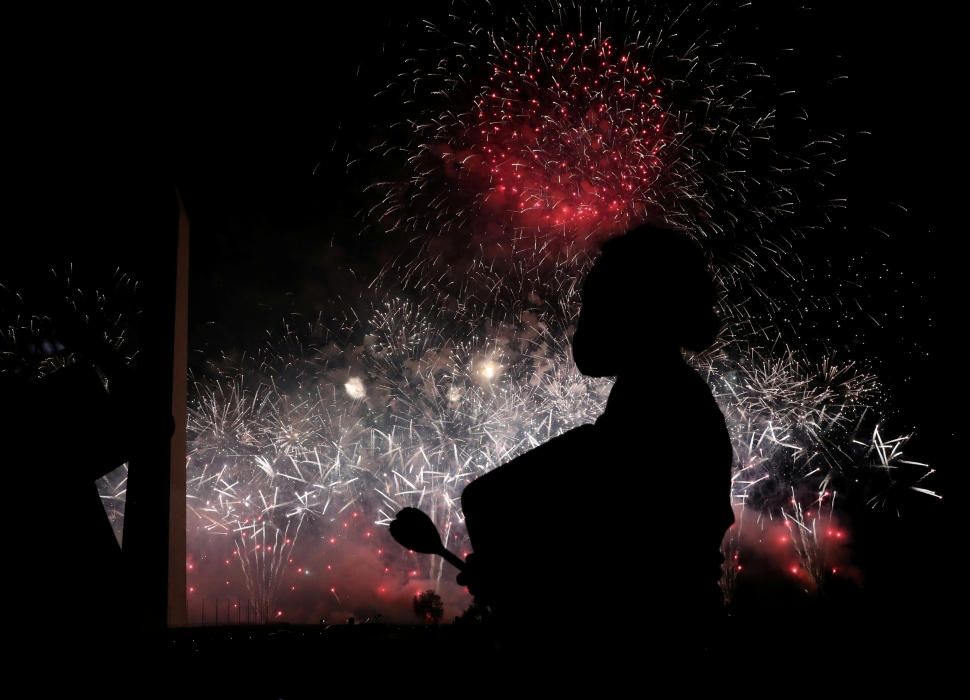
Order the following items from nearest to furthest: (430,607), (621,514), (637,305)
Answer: (621,514)
(637,305)
(430,607)

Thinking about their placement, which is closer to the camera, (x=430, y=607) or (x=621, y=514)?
(x=621, y=514)

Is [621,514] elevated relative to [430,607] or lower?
elevated

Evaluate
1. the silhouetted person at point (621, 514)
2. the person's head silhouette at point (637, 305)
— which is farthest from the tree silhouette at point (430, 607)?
the person's head silhouette at point (637, 305)

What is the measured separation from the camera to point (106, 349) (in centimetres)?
206

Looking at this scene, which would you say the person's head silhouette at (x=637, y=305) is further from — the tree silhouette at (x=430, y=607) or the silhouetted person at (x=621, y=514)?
the tree silhouette at (x=430, y=607)

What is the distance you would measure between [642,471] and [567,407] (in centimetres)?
1693

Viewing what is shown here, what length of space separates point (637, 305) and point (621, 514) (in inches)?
27.4

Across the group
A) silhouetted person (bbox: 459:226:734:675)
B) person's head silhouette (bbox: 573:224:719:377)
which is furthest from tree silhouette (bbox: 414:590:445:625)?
person's head silhouette (bbox: 573:224:719:377)

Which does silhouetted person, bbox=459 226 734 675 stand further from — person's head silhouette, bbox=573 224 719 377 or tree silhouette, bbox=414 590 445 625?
tree silhouette, bbox=414 590 445 625

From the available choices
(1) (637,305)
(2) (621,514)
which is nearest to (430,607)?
(2) (621,514)

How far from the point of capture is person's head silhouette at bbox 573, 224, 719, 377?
1756mm

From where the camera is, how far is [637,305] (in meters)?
1.77

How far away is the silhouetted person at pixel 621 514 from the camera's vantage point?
147 centimetres

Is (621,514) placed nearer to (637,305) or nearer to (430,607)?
(637,305)
